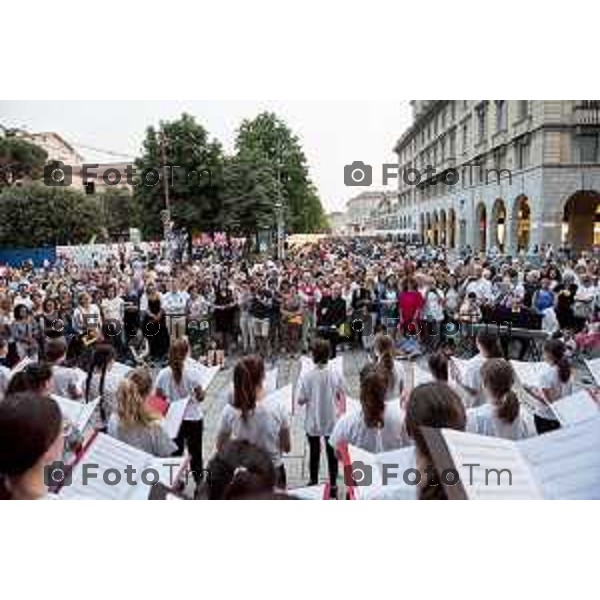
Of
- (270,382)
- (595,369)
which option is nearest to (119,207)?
(270,382)

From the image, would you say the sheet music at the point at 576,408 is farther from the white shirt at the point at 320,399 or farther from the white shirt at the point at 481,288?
the white shirt at the point at 481,288

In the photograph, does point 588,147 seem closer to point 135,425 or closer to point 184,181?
point 184,181

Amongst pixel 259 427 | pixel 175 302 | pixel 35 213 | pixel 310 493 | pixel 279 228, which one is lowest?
pixel 310 493

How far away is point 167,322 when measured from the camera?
7172mm

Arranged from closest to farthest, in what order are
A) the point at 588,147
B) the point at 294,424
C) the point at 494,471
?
1. the point at 494,471
2. the point at 294,424
3. the point at 588,147

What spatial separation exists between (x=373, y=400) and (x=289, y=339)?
3.70 metres

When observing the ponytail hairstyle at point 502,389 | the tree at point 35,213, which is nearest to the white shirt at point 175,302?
the tree at point 35,213

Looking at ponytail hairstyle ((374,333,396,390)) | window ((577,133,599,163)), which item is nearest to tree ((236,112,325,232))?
ponytail hairstyle ((374,333,396,390))

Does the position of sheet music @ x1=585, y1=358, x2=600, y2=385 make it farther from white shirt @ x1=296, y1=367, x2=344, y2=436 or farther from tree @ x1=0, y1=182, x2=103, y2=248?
tree @ x1=0, y1=182, x2=103, y2=248

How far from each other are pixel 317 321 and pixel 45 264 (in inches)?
129

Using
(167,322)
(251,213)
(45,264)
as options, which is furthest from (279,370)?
(45,264)

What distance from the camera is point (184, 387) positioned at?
4.50 m

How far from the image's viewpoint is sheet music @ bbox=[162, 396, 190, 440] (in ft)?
13.2
